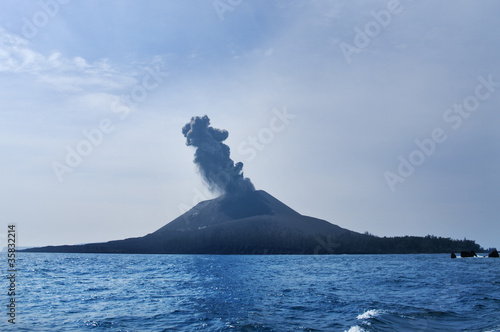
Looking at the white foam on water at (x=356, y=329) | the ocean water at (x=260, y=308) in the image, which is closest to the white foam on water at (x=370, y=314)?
the ocean water at (x=260, y=308)

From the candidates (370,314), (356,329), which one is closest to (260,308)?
(370,314)

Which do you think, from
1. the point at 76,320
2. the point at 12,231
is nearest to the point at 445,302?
the point at 76,320

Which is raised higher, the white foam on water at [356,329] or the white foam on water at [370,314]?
the white foam on water at [356,329]

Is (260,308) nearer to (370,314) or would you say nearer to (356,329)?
(370,314)

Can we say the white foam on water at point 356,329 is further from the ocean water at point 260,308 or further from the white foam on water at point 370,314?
the white foam on water at point 370,314

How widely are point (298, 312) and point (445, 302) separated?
15.0 metres

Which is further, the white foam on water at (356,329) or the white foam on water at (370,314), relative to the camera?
the white foam on water at (370,314)

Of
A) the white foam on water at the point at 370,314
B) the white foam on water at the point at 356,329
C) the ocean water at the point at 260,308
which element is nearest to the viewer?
the white foam on water at the point at 356,329

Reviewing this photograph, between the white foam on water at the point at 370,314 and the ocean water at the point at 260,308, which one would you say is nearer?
the ocean water at the point at 260,308

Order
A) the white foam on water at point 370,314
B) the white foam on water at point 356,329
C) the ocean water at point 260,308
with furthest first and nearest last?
the white foam on water at point 370,314 < the ocean water at point 260,308 < the white foam on water at point 356,329

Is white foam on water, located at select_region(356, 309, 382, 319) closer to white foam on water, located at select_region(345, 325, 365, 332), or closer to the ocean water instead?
the ocean water

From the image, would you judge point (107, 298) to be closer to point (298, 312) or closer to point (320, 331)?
point (298, 312)

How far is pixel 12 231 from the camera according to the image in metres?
26.0

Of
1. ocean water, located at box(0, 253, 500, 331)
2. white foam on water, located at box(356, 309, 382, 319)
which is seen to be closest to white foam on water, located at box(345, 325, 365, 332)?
ocean water, located at box(0, 253, 500, 331)
